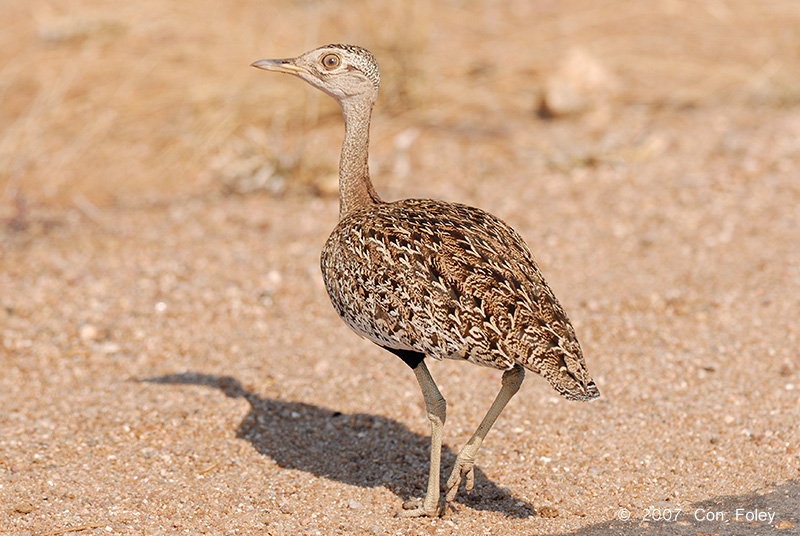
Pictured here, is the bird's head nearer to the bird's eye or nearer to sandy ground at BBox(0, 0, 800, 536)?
the bird's eye

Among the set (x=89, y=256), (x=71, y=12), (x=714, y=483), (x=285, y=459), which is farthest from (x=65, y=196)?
(x=714, y=483)

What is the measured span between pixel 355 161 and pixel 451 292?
3.74ft

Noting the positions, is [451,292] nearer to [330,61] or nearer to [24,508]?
[330,61]

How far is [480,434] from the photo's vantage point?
396 cm

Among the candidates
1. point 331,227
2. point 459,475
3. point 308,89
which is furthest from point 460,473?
point 308,89

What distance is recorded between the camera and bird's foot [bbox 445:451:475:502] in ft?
13.1

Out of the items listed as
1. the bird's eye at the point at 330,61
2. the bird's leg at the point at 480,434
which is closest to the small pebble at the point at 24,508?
the bird's leg at the point at 480,434

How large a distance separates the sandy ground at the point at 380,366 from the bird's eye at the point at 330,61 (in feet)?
A: 6.16

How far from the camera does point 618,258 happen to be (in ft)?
22.2

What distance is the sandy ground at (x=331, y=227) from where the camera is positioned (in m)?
4.28

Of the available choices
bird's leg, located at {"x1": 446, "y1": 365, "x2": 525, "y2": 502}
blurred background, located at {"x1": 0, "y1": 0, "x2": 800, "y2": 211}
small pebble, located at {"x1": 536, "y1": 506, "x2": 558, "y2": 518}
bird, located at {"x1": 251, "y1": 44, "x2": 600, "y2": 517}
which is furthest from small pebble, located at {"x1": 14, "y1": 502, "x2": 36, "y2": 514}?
blurred background, located at {"x1": 0, "y1": 0, "x2": 800, "y2": 211}

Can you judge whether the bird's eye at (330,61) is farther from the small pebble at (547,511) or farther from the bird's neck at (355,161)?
the small pebble at (547,511)

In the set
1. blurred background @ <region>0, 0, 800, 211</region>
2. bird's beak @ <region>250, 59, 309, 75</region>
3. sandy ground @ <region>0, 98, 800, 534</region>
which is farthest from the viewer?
blurred background @ <region>0, 0, 800, 211</region>

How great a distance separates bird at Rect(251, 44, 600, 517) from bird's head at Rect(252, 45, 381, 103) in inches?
0.4
